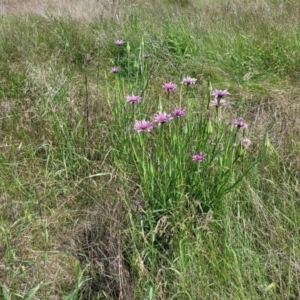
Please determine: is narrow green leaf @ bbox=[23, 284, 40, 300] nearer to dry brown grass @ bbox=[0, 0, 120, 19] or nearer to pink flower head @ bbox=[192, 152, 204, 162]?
pink flower head @ bbox=[192, 152, 204, 162]

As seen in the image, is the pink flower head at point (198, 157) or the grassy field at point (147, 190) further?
the pink flower head at point (198, 157)

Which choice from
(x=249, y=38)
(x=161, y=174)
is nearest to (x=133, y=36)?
(x=249, y=38)

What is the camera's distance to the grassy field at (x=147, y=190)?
1.38 metres

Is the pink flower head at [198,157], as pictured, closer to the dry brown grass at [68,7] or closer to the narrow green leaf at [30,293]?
the narrow green leaf at [30,293]

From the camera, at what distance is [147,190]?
4.99 ft

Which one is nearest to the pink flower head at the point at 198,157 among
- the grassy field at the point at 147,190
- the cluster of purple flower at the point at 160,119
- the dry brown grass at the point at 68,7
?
the grassy field at the point at 147,190

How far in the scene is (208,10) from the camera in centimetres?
454

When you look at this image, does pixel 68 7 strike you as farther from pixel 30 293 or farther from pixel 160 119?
pixel 30 293

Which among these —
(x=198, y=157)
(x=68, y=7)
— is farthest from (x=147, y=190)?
(x=68, y=7)

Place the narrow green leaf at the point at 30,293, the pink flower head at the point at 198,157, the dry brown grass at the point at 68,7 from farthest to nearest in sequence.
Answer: the dry brown grass at the point at 68,7 < the pink flower head at the point at 198,157 < the narrow green leaf at the point at 30,293

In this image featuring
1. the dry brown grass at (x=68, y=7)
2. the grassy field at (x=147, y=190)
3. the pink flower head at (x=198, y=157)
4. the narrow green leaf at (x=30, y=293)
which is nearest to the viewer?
the narrow green leaf at (x=30, y=293)

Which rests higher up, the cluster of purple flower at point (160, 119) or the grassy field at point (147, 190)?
the cluster of purple flower at point (160, 119)

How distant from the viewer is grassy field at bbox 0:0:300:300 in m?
1.38

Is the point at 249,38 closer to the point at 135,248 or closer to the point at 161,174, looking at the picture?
the point at 161,174
